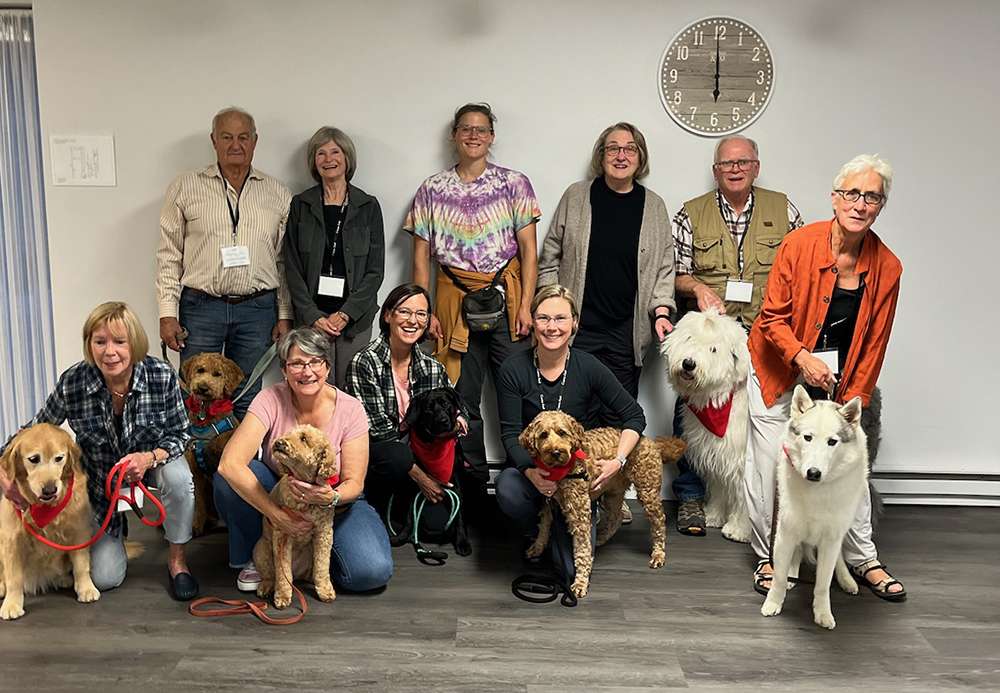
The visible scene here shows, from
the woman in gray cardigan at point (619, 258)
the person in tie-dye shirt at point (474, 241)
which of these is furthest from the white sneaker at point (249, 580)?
the woman in gray cardigan at point (619, 258)

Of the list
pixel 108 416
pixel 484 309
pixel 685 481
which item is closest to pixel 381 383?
pixel 484 309

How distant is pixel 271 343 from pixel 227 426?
2.11 feet

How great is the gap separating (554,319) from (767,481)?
98 centimetres

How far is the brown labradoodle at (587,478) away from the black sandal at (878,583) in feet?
2.32

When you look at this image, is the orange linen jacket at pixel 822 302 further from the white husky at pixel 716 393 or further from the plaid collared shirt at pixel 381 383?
the plaid collared shirt at pixel 381 383

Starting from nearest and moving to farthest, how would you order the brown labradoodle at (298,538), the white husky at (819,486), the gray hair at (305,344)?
the white husky at (819,486)
the brown labradoodle at (298,538)
the gray hair at (305,344)

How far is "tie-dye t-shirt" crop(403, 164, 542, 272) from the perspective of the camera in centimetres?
374

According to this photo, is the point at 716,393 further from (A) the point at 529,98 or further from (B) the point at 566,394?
(A) the point at 529,98

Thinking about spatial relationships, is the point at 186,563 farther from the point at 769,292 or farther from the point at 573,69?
the point at 573,69

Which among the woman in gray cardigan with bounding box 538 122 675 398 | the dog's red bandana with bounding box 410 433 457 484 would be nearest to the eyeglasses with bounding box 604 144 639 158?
the woman in gray cardigan with bounding box 538 122 675 398

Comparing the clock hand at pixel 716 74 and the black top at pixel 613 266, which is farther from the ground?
the clock hand at pixel 716 74

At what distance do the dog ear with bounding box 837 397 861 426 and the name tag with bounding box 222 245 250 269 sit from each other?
256 cm

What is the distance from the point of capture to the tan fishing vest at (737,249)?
12.0ft

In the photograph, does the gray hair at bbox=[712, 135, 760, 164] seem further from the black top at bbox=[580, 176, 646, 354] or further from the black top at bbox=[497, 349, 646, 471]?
the black top at bbox=[497, 349, 646, 471]
